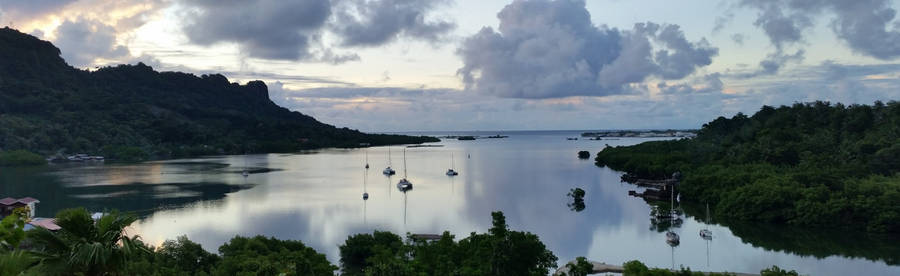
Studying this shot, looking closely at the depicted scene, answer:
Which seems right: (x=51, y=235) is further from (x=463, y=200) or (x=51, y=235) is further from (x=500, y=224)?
(x=463, y=200)

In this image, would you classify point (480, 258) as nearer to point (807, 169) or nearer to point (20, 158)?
point (807, 169)

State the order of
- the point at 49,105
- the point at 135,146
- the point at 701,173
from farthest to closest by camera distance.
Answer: the point at 49,105 < the point at 135,146 < the point at 701,173

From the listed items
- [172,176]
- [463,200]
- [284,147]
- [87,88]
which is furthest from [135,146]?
[463,200]

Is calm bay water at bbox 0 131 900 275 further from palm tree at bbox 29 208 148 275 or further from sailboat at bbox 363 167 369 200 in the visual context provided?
palm tree at bbox 29 208 148 275

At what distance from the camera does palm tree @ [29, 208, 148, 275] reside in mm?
7031

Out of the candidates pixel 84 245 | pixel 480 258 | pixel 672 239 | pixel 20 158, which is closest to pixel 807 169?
pixel 672 239

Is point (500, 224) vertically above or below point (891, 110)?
below

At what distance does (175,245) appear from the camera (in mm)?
19000

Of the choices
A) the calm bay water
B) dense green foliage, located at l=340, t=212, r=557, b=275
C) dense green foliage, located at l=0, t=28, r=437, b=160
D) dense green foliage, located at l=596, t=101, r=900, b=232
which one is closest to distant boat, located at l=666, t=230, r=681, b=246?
the calm bay water

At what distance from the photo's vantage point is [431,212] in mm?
43125

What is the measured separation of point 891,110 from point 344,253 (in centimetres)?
5348

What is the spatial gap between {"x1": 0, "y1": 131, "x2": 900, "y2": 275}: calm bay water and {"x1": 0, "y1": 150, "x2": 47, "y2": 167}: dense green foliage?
839cm

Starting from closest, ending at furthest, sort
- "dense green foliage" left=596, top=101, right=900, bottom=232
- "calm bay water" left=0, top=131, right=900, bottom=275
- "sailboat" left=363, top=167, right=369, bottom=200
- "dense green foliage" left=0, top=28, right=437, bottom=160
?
1. "calm bay water" left=0, top=131, right=900, bottom=275
2. "dense green foliage" left=596, top=101, right=900, bottom=232
3. "sailboat" left=363, top=167, right=369, bottom=200
4. "dense green foliage" left=0, top=28, right=437, bottom=160

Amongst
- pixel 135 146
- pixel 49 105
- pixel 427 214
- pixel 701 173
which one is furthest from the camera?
pixel 49 105
